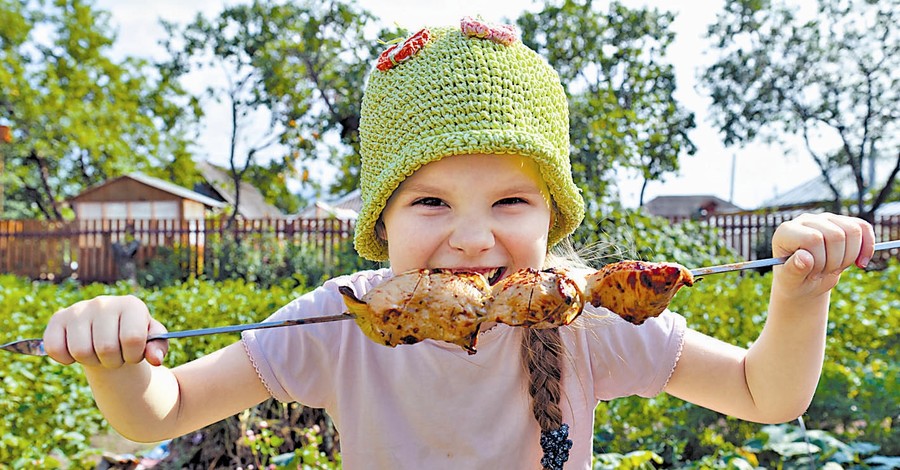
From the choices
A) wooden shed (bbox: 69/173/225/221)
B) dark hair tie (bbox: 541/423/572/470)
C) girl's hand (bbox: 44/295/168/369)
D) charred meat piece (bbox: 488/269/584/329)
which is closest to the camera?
girl's hand (bbox: 44/295/168/369)

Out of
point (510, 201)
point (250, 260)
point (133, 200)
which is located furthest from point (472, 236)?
point (133, 200)

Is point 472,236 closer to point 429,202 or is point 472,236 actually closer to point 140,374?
point 429,202

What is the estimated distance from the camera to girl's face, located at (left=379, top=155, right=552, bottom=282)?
5.33 ft

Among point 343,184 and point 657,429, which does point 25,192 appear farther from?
point 657,429

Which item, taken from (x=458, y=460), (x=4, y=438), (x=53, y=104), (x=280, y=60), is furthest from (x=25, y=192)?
(x=458, y=460)

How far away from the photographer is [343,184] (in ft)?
71.6

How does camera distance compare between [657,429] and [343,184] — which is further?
[343,184]

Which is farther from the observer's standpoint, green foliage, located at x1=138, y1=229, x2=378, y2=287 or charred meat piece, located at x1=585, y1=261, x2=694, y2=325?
green foliage, located at x1=138, y1=229, x2=378, y2=287

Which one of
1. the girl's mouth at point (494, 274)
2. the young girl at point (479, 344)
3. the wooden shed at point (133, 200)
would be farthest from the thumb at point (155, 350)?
the wooden shed at point (133, 200)

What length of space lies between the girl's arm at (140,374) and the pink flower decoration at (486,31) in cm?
108

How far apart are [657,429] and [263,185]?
1812 centimetres

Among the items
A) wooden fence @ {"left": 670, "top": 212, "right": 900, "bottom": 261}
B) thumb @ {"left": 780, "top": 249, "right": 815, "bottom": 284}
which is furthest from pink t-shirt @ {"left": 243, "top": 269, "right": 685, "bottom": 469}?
wooden fence @ {"left": 670, "top": 212, "right": 900, "bottom": 261}

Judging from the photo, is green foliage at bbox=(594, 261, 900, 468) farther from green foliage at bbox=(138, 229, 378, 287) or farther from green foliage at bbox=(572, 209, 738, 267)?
green foliage at bbox=(138, 229, 378, 287)

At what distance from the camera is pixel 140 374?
153cm
